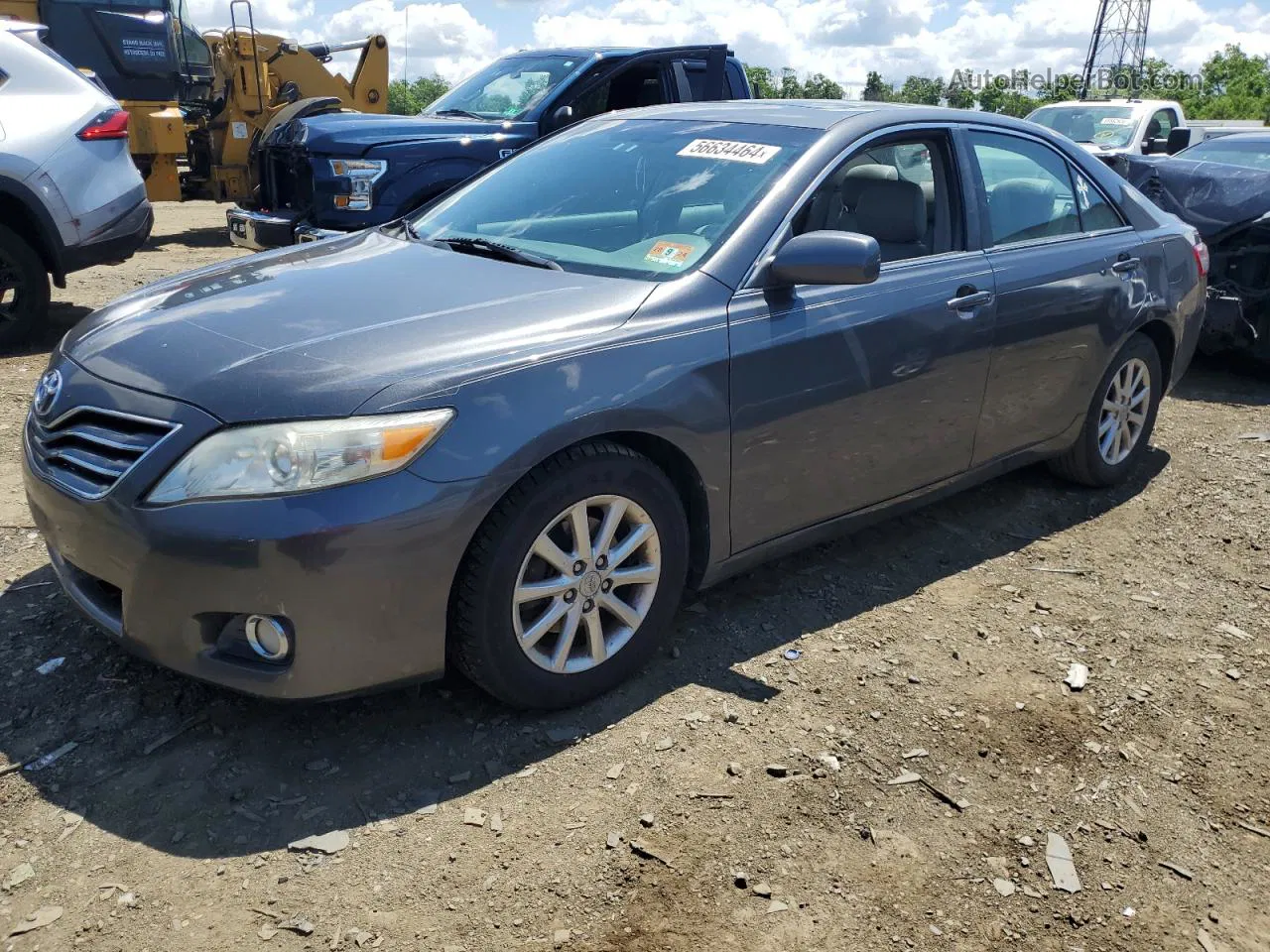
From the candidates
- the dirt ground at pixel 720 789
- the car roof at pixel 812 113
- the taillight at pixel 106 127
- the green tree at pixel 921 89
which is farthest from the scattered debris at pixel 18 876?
the green tree at pixel 921 89

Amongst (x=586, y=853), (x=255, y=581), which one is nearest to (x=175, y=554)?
(x=255, y=581)

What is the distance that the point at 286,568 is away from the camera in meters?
2.64

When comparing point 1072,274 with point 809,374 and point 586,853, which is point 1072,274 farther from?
point 586,853

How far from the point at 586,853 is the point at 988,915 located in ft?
2.99

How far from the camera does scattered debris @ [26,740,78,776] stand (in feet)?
9.56

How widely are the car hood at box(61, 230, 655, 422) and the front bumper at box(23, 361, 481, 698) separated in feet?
0.55

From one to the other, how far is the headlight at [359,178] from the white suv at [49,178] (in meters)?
1.36

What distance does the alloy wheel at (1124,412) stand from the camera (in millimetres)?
4992

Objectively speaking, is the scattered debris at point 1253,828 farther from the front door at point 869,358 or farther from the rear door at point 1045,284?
the rear door at point 1045,284

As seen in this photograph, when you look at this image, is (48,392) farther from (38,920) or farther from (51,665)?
(38,920)

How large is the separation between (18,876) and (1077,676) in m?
2.96

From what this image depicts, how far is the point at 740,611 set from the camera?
12.8ft

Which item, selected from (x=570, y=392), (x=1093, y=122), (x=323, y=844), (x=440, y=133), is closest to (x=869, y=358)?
(x=570, y=392)

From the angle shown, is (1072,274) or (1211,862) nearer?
(1211,862)
